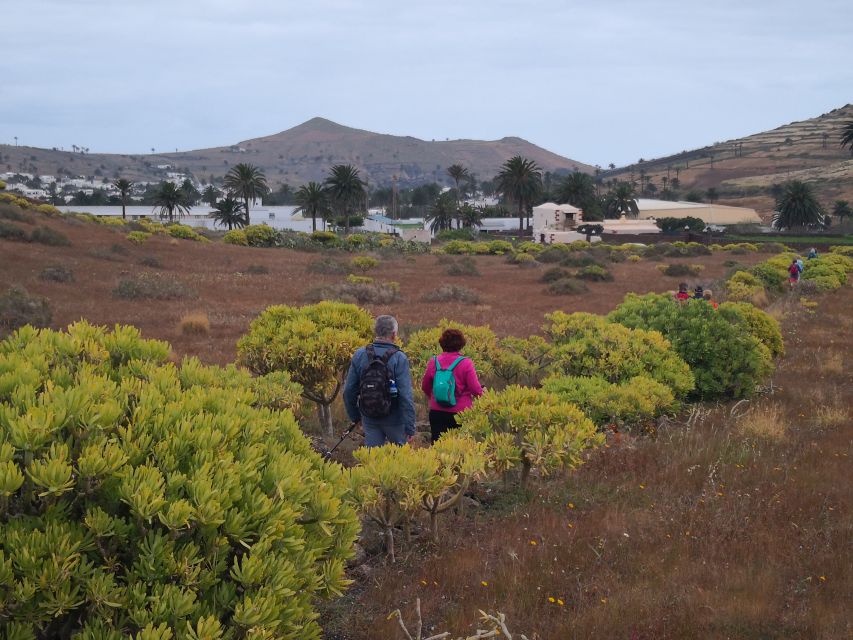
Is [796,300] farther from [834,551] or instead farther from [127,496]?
[127,496]

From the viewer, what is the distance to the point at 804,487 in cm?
589

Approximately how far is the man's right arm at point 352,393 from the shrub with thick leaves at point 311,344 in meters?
1.40

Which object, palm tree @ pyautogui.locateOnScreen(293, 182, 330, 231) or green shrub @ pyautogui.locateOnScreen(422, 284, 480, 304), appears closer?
green shrub @ pyautogui.locateOnScreen(422, 284, 480, 304)

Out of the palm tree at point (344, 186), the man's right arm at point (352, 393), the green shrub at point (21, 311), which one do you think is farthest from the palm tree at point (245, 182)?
the man's right arm at point (352, 393)

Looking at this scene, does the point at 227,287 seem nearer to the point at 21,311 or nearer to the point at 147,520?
the point at 21,311

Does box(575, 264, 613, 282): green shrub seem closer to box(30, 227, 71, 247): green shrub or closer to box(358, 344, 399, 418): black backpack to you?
box(30, 227, 71, 247): green shrub

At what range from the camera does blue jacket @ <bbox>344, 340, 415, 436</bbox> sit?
227 inches

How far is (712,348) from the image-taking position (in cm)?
987

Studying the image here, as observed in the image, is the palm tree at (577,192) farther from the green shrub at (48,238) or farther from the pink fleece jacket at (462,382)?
the pink fleece jacket at (462,382)

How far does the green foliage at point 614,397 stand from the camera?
297 inches

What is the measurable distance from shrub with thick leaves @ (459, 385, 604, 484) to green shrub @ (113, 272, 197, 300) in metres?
16.5

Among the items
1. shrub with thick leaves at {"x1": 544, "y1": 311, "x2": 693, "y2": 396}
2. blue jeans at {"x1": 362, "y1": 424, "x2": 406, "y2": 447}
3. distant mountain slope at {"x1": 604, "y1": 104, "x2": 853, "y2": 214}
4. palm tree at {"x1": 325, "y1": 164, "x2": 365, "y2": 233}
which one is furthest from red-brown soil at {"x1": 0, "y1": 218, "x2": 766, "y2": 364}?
distant mountain slope at {"x1": 604, "y1": 104, "x2": 853, "y2": 214}

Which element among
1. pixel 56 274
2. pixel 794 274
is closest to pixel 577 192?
pixel 794 274

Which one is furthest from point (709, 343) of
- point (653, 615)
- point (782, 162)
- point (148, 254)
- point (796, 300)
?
point (782, 162)
